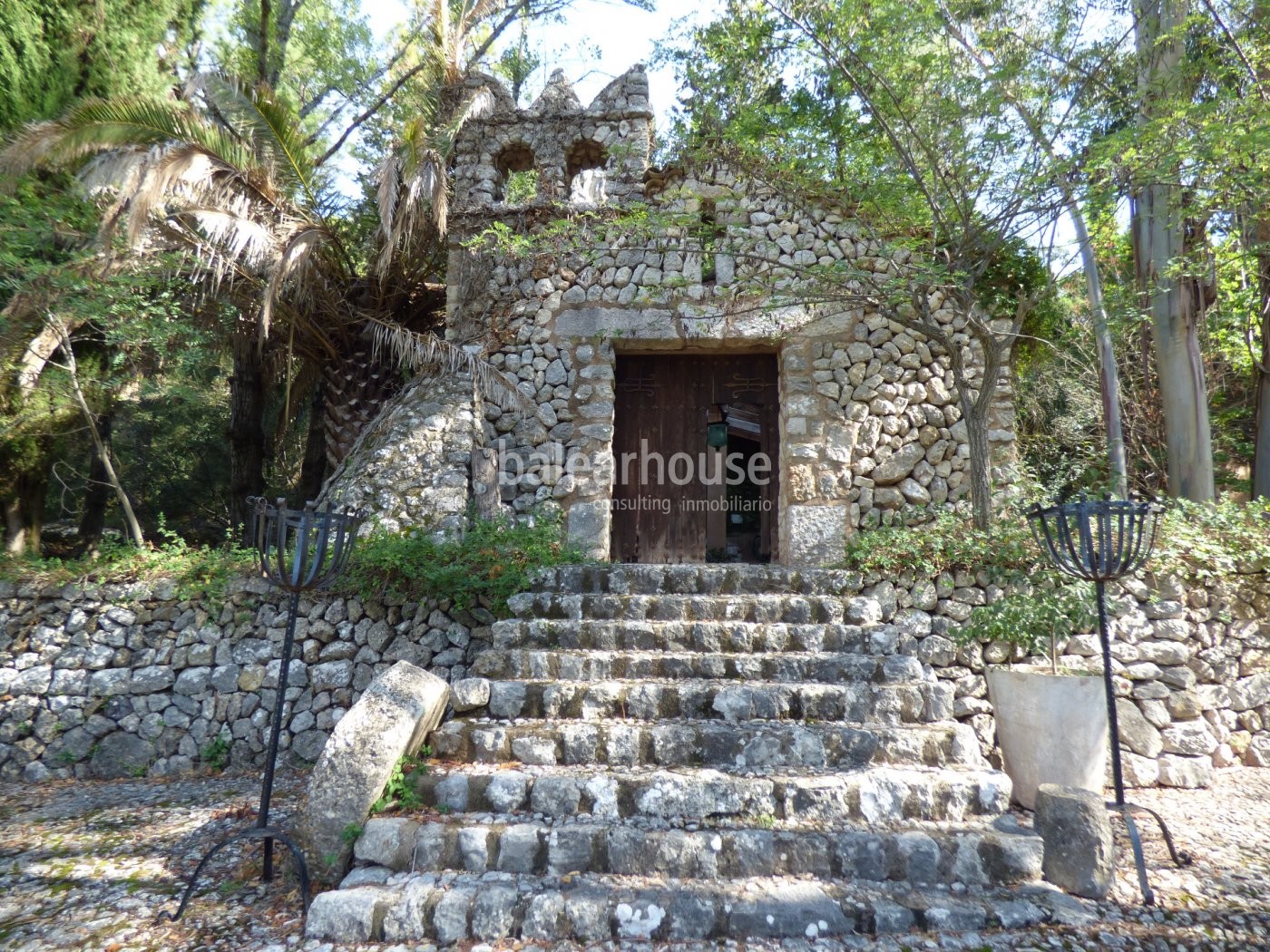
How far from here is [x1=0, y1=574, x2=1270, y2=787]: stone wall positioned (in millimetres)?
4465

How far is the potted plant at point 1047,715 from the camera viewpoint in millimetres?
3533

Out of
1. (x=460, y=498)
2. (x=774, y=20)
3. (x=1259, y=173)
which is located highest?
(x=774, y=20)

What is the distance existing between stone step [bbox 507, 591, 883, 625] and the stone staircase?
20 cm

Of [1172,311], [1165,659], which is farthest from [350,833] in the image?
[1172,311]

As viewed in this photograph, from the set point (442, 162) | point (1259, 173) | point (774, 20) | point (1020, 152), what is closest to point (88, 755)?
point (442, 162)

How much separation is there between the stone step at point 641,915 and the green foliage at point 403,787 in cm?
41

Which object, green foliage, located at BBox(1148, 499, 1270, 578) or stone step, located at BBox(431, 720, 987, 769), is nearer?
stone step, located at BBox(431, 720, 987, 769)

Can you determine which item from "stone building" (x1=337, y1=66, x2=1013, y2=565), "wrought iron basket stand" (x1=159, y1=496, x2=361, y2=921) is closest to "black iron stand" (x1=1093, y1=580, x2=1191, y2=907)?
"stone building" (x1=337, y1=66, x2=1013, y2=565)

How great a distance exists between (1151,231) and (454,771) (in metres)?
7.47

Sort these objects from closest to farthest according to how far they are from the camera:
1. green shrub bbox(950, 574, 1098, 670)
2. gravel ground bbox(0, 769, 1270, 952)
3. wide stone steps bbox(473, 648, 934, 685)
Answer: gravel ground bbox(0, 769, 1270, 952)
wide stone steps bbox(473, 648, 934, 685)
green shrub bbox(950, 574, 1098, 670)

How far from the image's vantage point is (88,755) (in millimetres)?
4492

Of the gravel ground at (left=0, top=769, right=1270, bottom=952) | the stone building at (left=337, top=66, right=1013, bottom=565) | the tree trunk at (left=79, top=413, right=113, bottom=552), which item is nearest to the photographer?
the gravel ground at (left=0, top=769, right=1270, bottom=952)

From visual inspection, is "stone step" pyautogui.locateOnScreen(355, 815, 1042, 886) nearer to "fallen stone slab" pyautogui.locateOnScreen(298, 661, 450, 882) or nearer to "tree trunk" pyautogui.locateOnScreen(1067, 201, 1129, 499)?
"fallen stone slab" pyautogui.locateOnScreen(298, 661, 450, 882)

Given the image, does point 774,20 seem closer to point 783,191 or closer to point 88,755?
point 783,191
